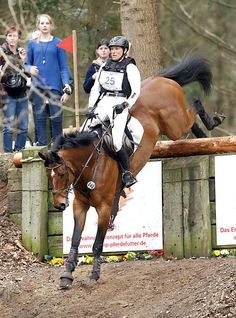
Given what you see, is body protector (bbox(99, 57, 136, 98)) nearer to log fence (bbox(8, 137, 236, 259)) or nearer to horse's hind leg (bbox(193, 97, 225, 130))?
log fence (bbox(8, 137, 236, 259))

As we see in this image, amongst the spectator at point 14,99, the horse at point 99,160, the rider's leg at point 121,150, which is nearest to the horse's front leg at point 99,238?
the horse at point 99,160

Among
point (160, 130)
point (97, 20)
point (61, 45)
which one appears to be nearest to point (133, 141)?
point (160, 130)

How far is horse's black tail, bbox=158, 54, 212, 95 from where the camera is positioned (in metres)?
15.5

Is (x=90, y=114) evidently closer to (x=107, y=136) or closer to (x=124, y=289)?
(x=107, y=136)

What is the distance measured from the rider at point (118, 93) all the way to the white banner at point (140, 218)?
1.37 metres

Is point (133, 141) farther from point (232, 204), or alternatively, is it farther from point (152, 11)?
point (152, 11)

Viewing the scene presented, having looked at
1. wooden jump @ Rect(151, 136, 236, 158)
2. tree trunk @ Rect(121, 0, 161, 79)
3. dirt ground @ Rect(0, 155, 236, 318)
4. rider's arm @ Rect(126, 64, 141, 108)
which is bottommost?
dirt ground @ Rect(0, 155, 236, 318)

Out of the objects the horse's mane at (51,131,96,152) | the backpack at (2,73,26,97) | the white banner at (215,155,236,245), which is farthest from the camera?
the backpack at (2,73,26,97)

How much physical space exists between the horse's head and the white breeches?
0.86 meters

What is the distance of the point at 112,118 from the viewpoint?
13750mm

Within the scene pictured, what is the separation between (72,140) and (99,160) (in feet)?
1.45

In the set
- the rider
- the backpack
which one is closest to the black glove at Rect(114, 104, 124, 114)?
the rider

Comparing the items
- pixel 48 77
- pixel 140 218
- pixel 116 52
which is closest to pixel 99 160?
pixel 116 52

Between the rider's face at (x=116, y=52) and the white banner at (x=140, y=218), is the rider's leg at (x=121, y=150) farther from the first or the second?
the white banner at (x=140, y=218)
